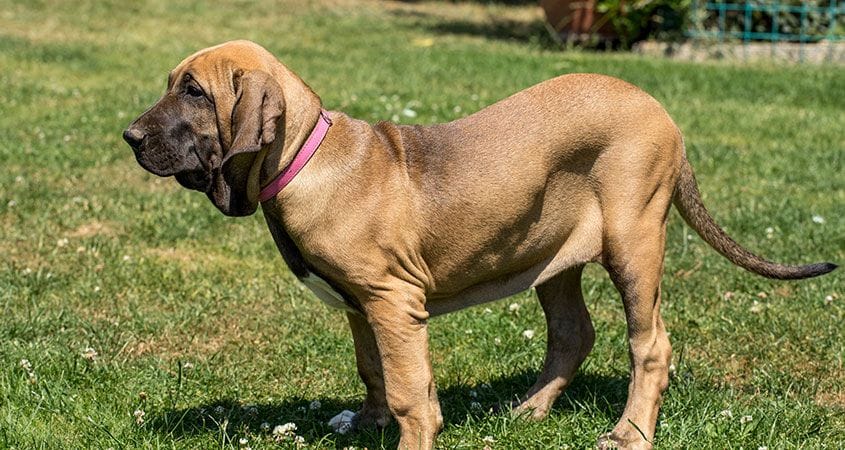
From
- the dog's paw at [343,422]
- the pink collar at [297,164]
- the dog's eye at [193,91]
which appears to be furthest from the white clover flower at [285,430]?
the dog's eye at [193,91]

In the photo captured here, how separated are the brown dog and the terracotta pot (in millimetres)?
9618

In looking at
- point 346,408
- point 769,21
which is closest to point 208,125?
point 346,408

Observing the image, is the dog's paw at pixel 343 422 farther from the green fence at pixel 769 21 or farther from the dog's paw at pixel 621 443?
the green fence at pixel 769 21

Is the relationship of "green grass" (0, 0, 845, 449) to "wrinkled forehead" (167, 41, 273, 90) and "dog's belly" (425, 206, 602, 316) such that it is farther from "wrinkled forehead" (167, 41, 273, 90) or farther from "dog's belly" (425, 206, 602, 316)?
"wrinkled forehead" (167, 41, 273, 90)

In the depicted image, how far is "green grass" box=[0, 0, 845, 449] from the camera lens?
14.9ft

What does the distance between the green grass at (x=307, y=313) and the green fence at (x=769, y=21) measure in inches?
97.5

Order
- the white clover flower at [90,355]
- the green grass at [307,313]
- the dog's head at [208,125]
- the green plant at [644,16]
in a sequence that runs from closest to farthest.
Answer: the dog's head at [208,125], the green grass at [307,313], the white clover flower at [90,355], the green plant at [644,16]

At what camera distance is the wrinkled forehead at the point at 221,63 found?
3.85 m

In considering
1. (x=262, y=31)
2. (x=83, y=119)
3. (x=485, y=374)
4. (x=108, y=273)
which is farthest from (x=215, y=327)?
(x=262, y=31)

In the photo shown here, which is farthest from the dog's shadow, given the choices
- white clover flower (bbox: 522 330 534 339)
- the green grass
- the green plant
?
the green plant

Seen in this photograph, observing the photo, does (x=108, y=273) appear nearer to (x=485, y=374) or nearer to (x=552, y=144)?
(x=485, y=374)

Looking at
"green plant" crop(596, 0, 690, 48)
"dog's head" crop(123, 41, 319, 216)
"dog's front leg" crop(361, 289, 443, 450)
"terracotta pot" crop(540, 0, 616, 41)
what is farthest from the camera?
"terracotta pot" crop(540, 0, 616, 41)

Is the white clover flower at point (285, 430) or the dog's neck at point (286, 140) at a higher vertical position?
the dog's neck at point (286, 140)

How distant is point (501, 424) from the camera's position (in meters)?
4.54
